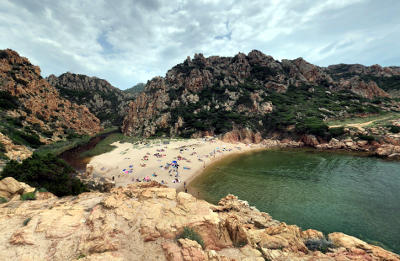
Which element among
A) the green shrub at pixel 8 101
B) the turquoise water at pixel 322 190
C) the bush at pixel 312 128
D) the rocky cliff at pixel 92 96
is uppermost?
the rocky cliff at pixel 92 96

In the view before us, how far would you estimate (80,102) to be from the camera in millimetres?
143875

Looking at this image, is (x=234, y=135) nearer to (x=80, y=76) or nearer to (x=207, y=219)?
(x=207, y=219)

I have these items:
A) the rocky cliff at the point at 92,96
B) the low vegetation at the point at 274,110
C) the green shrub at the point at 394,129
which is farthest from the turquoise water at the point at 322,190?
the rocky cliff at the point at 92,96

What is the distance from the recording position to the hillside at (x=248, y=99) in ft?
251

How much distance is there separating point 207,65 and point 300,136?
81633mm

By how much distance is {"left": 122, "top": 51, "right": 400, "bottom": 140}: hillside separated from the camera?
76500mm

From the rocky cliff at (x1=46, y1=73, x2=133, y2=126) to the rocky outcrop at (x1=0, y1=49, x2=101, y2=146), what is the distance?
4737 cm

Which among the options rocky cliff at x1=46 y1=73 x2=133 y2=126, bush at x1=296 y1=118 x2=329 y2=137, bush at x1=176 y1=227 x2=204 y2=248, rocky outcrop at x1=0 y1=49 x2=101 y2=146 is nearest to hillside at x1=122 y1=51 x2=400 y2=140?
bush at x1=296 y1=118 x2=329 y2=137

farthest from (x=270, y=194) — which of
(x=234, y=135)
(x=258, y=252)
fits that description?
(x=234, y=135)

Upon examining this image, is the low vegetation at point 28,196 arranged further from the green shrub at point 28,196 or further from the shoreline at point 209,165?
the shoreline at point 209,165

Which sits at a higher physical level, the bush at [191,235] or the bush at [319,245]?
the bush at [191,235]

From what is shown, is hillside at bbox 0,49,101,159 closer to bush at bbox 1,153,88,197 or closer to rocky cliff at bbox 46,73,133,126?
bush at bbox 1,153,88,197

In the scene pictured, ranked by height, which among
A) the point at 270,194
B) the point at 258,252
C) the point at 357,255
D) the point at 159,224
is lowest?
the point at 270,194

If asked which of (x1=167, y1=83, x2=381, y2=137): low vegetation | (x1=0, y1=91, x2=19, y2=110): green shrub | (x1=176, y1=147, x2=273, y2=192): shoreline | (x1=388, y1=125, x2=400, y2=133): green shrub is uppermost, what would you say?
(x1=0, y1=91, x2=19, y2=110): green shrub
